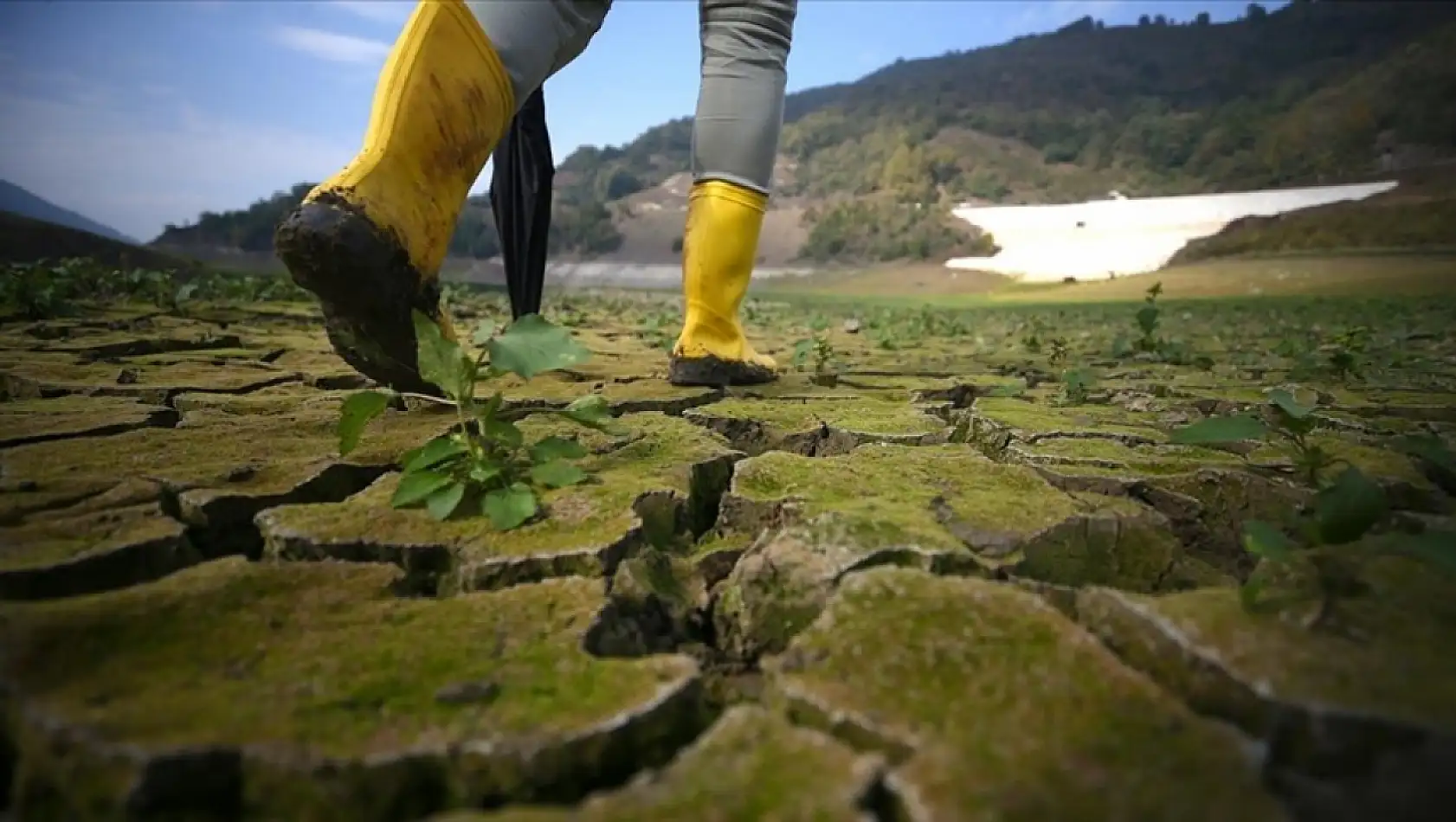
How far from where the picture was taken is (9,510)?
3.06 feet

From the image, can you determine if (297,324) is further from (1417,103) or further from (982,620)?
(1417,103)

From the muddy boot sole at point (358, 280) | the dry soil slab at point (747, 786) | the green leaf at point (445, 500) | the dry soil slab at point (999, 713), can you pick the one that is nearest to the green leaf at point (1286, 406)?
the dry soil slab at point (999, 713)

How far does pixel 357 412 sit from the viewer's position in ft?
3.45

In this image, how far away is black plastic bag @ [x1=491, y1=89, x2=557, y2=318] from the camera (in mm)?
A: 2305

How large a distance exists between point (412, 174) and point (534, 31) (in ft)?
1.13

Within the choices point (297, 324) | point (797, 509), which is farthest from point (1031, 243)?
point (797, 509)

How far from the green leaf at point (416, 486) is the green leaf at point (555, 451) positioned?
0.12 metres

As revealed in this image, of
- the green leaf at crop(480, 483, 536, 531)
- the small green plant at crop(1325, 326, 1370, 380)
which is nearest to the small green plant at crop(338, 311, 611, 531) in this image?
the green leaf at crop(480, 483, 536, 531)

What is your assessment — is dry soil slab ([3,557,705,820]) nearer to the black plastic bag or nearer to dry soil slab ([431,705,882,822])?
dry soil slab ([431,705,882,822])

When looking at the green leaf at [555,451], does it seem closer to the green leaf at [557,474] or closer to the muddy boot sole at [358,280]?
the green leaf at [557,474]

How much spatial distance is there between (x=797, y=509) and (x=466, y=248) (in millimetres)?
13559

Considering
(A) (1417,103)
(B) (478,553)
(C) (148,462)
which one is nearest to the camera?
(B) (478,553)

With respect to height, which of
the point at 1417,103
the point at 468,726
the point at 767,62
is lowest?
the point at 468,726

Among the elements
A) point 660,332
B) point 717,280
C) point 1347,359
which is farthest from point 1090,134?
point 717,280
